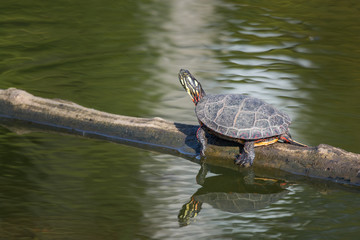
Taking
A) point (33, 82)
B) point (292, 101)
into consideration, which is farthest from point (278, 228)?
point (33, 82)

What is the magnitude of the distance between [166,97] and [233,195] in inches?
112

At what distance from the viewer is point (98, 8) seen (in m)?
13.0

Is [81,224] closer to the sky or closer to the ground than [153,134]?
closer to the ground

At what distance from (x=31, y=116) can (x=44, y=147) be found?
0.45m

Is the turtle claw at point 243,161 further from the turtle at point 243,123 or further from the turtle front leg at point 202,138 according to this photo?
the turtle front leg at point 202,138

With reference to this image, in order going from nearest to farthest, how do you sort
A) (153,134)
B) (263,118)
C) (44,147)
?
1. (263,118)
2. (153,134)
3. (44,147)

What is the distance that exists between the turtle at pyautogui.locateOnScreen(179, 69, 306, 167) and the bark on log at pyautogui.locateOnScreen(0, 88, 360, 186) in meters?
0.10

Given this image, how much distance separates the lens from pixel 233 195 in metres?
5.03

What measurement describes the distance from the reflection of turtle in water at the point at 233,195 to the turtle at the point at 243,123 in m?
0.23

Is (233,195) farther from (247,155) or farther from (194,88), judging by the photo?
(194,88)

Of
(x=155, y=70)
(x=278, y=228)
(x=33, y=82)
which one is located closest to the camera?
(x=278, y=228)

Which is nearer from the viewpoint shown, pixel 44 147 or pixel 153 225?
pixel 153 225

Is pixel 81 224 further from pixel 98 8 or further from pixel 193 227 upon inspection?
pixel 98 8

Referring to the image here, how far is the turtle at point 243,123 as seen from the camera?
5.06 m
